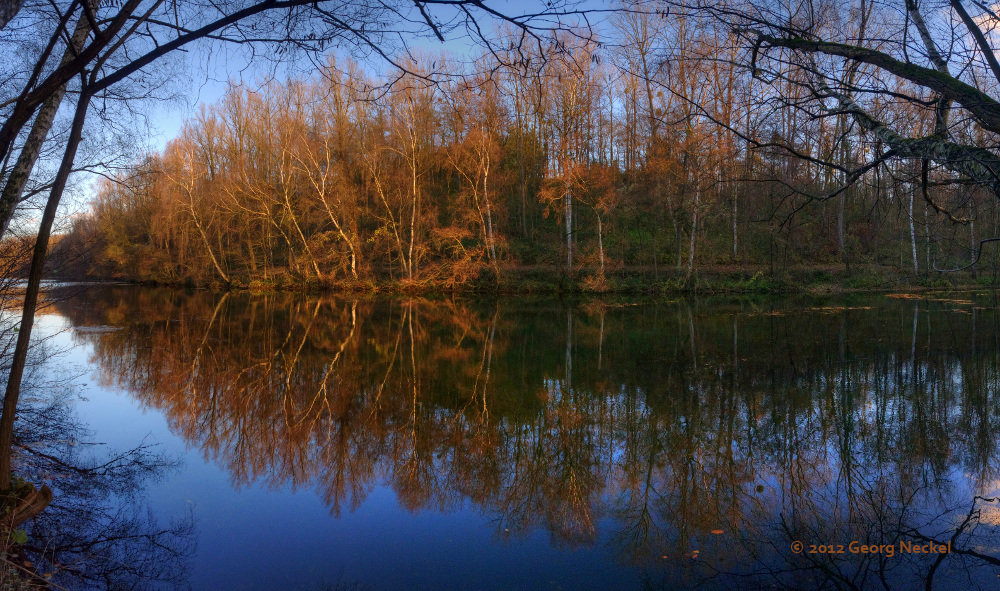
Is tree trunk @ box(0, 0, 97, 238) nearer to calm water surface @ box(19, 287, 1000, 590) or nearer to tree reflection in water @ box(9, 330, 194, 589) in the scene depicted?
tree reflection in water @ box(9, 330, 194, 589)

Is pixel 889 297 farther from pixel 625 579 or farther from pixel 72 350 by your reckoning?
pixel 72 350

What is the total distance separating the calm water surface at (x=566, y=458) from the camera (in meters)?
4.23

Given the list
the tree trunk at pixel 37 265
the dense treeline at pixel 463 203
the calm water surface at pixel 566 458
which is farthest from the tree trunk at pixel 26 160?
the dense treeline at pixel 463 203

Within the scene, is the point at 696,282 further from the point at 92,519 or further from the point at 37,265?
the point at 37,265

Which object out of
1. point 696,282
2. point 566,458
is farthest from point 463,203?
point 566,458

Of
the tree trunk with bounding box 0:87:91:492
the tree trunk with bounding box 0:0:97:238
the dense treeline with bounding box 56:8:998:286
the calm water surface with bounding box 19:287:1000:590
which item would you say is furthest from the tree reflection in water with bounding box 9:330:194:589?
the dense treeline with bounding box 56:8:998:286

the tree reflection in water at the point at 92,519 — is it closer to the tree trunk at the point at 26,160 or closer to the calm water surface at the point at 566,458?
the calm water surface at the point at 566,458

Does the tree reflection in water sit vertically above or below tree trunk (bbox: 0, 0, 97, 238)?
below

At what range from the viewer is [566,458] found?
6145mm

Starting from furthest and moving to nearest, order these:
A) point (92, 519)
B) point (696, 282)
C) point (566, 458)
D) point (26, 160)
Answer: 1. point (696, 282)
2. point (566, 458)
3. point (92, 519)
4. point (26, 160)

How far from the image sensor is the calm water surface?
423cm

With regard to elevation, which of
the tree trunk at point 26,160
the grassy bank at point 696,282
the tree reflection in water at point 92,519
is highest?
the tree trunk at point 26,160

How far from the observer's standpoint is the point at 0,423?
461 centimetres

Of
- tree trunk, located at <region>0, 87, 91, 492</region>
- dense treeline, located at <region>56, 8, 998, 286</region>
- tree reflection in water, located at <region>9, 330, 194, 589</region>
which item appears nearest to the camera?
tree reflection in water, located at <region>9, 330, 194, 589</region>
